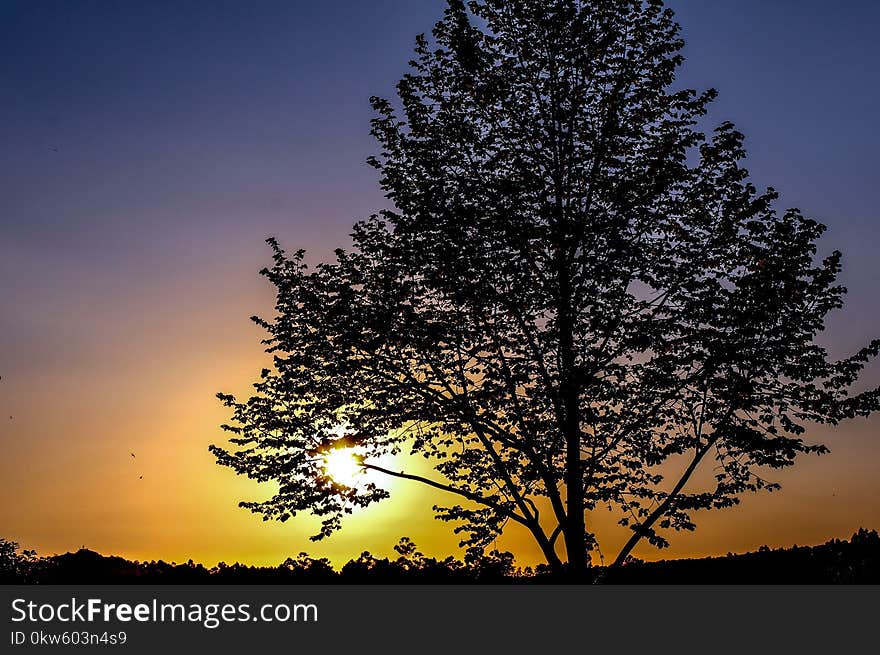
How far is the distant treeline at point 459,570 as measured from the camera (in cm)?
1972

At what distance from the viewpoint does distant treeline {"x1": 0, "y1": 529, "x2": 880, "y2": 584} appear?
776 inches

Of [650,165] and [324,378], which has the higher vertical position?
[650,165]

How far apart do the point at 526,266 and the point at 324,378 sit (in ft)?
20.7

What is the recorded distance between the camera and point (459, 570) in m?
22.0
